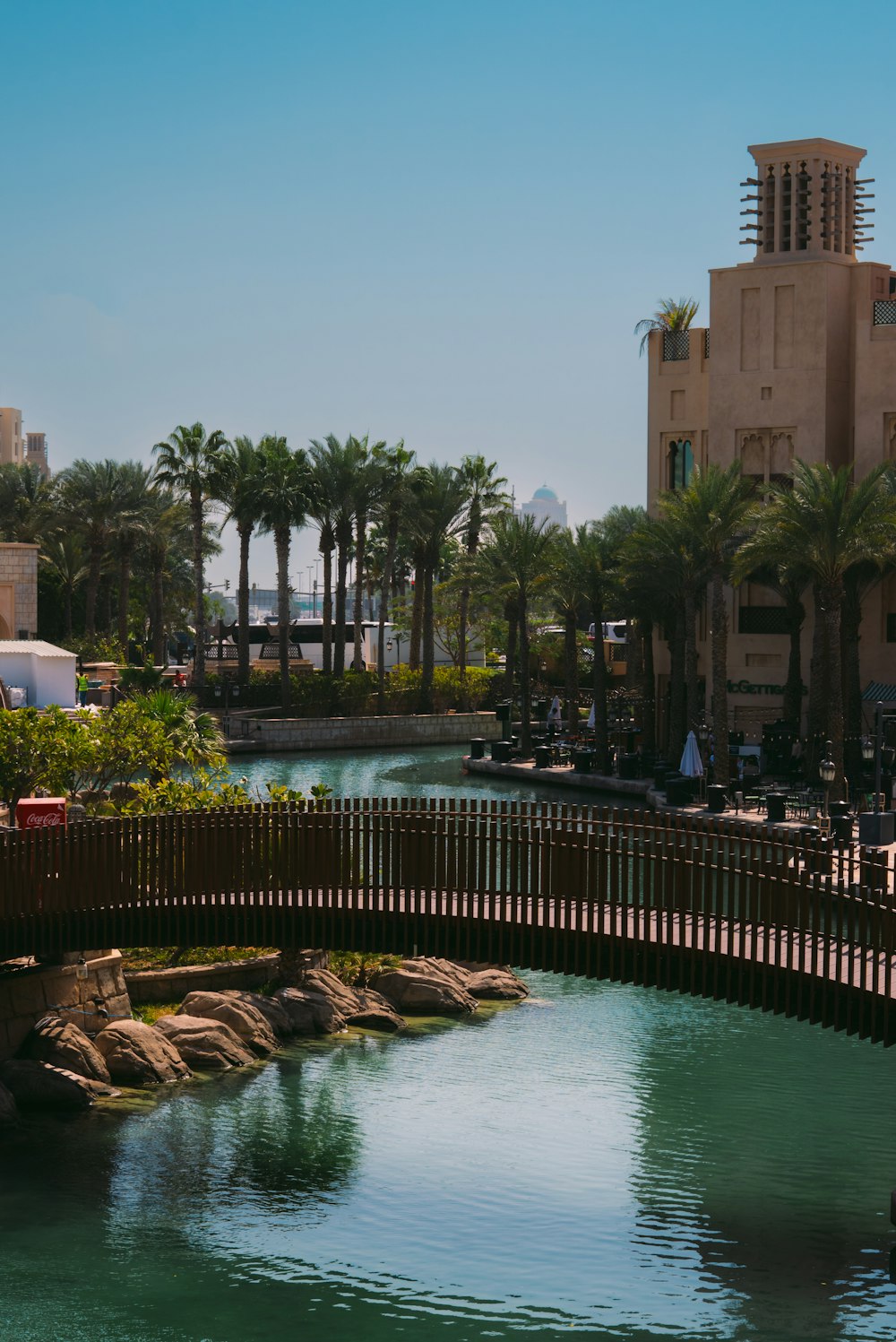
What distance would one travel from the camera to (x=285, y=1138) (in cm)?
2083

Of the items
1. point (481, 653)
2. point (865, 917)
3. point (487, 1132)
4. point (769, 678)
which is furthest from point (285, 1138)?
point (481, 653)

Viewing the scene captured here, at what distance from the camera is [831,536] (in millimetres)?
44094

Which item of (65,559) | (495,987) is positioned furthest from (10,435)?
(495,987)

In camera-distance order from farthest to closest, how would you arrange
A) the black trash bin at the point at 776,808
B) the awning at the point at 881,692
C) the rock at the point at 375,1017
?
the awning at the point at 881,692 < the black trash bin at the point at 776,808 < the rock at the point at 375,1017

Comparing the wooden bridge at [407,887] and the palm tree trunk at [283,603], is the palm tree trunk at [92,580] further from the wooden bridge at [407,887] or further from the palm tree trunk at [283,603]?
the wooden bridge at [407,887]

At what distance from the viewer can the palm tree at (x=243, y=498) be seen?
73.8m

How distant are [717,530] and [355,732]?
26.4 m

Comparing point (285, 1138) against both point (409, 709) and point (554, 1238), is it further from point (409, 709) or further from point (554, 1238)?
point (409, 709)

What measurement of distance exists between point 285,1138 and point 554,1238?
166 inches

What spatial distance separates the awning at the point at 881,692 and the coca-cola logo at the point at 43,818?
104 ft

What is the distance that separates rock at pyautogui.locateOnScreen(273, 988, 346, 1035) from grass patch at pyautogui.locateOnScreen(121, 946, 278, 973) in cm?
74

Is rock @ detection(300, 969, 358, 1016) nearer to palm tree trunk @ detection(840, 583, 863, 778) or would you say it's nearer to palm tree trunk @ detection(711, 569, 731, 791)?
palm tree trunk @ detection(711, 569, 731, 791)

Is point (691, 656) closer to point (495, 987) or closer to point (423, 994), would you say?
point (495, 987)

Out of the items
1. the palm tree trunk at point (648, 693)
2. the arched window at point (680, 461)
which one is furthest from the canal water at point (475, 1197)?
the arched window at point (680, 461)
